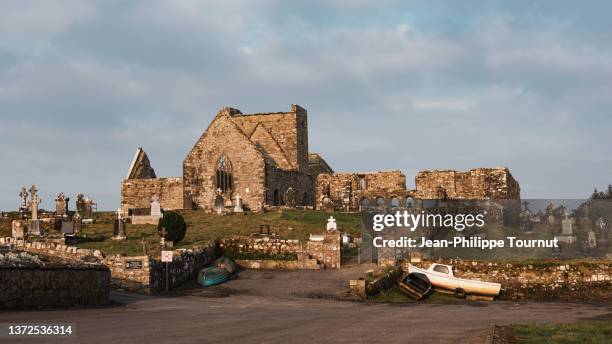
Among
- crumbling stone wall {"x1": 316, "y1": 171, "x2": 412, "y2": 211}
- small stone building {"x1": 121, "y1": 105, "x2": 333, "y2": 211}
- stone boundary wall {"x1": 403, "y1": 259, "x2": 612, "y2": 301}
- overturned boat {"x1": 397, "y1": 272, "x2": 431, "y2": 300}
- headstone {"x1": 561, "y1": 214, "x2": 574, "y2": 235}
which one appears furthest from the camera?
crumbling stone wall {"x1": 316, "y1": 171, "x2": 412, "y2": 211}

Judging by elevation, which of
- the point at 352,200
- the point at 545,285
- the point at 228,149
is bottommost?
the point at 545,285

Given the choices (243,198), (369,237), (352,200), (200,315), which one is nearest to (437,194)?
(352,200)

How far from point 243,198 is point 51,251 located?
27386 mm

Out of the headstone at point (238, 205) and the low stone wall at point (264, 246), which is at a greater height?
the headstone at point (238, 205)

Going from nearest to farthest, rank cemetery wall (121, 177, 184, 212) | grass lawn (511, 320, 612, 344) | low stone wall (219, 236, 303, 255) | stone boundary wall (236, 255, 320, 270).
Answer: grass lawn (511, 320, 612, 344) → stone boundary wall (236, 255, 320, 270) → low stone wall (219, 236, 303, 255) → cemetery wall (121, 177, 184, 212)

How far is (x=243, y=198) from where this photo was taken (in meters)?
57.7

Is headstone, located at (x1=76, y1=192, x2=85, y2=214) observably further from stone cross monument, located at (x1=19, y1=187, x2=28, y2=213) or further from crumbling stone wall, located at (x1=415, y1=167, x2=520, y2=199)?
crumbling stone wall, located at (x1=415, y1=167, x2=520, y2=199)

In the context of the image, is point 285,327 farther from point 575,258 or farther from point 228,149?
point 228,149

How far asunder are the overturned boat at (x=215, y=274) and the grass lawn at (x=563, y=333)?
15.6 m

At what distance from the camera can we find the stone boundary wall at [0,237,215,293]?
90.2 ft

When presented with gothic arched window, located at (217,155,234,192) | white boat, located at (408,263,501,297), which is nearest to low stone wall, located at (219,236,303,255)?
white boat, located at (408,263,501,297)

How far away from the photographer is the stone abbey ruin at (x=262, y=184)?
188 feet

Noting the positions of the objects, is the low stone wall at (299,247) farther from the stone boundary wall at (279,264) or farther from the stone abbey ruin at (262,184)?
the stone abbey ruin at (262,184)

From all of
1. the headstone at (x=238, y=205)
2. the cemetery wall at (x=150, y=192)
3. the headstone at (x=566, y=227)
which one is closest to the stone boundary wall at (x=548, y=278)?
the headstone at (x=566, y=227)
